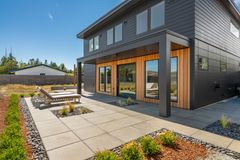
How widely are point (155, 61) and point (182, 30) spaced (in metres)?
2.06

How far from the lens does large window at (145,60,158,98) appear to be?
7.89 m

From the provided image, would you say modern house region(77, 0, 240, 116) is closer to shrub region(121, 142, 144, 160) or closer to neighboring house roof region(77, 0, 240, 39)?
neighboring house roof region(77, 0, 240, 39)

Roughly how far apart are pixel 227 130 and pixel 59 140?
14.5 feet

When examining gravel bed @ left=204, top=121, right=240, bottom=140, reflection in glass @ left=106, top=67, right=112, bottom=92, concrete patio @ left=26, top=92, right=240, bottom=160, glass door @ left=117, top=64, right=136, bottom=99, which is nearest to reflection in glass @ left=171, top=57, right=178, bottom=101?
concrete patio @ left=26, top=92, right=240, bottom=160

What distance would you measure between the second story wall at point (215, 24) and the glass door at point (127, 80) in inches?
169

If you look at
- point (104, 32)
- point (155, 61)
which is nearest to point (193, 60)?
point (155, 61)

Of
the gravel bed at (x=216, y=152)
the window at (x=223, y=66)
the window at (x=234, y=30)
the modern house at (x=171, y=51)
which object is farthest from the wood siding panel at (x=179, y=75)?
the window at (x=234, y=30)

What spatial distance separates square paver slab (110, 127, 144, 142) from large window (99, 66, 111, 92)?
804 centimetres

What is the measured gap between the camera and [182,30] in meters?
6.53

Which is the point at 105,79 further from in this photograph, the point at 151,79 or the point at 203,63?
the point at 203,63

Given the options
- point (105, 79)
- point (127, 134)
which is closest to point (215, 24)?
point (127, 134)

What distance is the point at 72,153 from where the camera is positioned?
2.70 metres

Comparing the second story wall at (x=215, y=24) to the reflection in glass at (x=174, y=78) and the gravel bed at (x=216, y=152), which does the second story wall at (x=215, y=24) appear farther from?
the gravel bed at (x=216, y=152)

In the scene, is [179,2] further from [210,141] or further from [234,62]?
[234,62]
